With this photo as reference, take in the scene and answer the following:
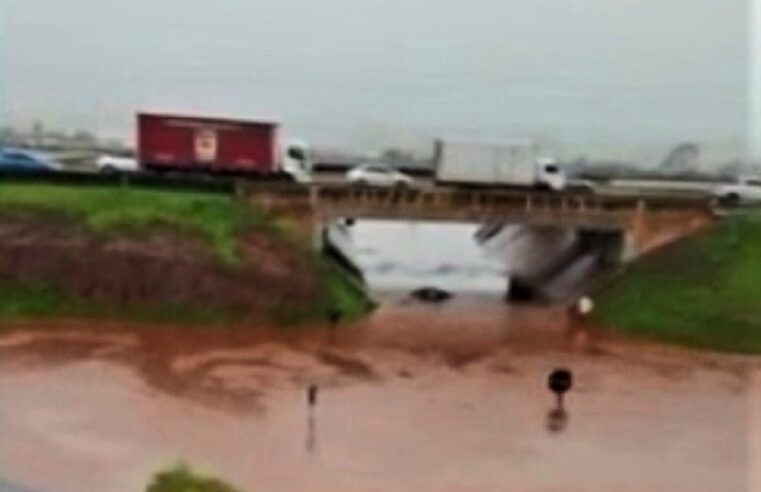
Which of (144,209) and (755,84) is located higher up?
(755,84)

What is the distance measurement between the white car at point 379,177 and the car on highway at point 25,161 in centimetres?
31

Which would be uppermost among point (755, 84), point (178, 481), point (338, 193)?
point (755, 84)

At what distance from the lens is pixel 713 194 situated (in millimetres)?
1844

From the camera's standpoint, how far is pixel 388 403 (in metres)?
1.82

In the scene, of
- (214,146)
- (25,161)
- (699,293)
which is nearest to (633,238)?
(699,293)

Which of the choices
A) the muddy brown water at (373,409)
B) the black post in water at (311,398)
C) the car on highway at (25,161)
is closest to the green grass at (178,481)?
the muddy brown water at (373,409)

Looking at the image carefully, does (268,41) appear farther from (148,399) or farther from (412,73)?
(148,399)

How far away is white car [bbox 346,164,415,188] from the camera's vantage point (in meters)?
1.84

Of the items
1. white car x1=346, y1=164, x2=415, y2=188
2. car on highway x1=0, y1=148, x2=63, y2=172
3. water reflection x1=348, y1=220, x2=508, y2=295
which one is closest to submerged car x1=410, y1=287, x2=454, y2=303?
water reflection x1=348, y1=220, x2=508, y2=295

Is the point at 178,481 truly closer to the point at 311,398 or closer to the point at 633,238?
the point at 311,398

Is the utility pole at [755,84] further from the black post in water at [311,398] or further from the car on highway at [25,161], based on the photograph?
the car on highway at [25,161]

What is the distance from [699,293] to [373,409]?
0.36 m

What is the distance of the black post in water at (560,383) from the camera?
6.00ft

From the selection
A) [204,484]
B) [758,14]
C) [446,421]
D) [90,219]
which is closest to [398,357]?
[446,421]
